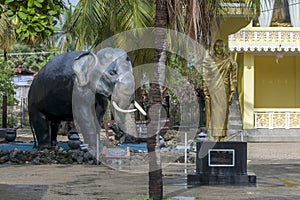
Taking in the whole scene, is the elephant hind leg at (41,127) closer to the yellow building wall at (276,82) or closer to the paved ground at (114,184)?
the paved ground at (114,184)

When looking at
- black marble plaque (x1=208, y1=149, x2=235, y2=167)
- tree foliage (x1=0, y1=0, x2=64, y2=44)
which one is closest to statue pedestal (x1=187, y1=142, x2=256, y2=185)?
black marble plaque (x1=208, y1=149, x2=235, y2=167)

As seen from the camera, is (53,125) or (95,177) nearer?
(95,177)

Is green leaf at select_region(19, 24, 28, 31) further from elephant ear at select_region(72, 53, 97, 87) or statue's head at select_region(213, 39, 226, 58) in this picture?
elephant ear at select_region(72, 53, 97, 87)

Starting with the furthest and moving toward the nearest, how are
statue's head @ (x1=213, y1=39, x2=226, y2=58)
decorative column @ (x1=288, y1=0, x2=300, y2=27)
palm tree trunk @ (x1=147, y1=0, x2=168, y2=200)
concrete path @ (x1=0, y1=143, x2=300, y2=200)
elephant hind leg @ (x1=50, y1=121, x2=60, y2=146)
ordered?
1. decorative column @ (x1=288, y1=0, x2=300, y2=27)
2. elephant hind leg @ (x1=50, y1=121, x2=60, y2=146)
3. statue's head @ (x1=213, y1=39, x2=226, y2=58)
4. concrete path @ (x1=0, y1=143, x2=300, y2=200)
5. palm tree trunk @ (x1=147, y1=0, x2=168, y2=200)

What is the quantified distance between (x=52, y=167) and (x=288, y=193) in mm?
6398

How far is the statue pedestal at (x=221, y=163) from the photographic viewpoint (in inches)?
461

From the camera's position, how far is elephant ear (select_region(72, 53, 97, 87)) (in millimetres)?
15891

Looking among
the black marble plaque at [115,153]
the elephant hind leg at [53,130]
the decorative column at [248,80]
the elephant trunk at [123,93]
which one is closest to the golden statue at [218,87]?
the black marble plaque at [115,153]

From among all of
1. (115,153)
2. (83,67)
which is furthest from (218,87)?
(83,67)

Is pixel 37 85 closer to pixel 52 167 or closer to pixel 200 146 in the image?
pixel 52 167

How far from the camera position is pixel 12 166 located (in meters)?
15.1

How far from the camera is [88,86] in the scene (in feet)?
52.7

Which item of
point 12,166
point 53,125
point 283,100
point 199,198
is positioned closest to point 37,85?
point 53,125

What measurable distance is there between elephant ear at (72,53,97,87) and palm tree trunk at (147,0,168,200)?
7.44 metres
